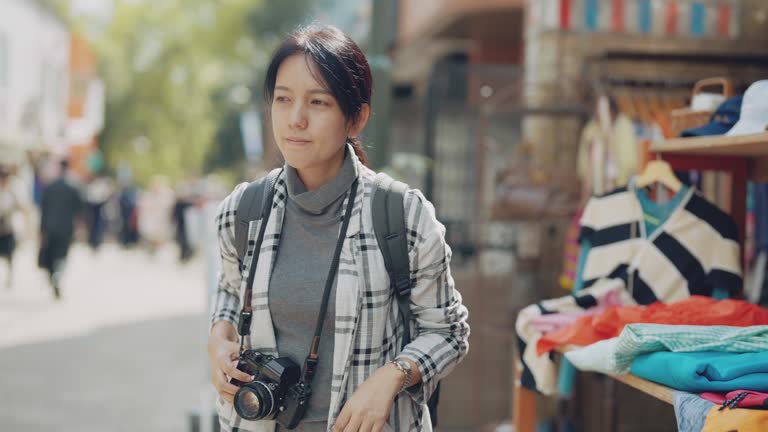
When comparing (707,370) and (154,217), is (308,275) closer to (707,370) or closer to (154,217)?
(707,370)

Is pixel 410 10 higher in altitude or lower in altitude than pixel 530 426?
higher

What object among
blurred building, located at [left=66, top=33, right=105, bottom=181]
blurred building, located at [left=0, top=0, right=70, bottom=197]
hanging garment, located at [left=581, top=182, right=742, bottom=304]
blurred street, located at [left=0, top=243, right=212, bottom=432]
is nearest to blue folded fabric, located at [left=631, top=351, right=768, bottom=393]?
hanging garment, located at [left=581, top=182, right=742, bottom=304]

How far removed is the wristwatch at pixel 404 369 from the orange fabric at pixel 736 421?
0.75 metres

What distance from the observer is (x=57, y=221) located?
1245 cm

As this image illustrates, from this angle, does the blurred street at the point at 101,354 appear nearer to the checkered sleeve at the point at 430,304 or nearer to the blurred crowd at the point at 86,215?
the blurred crowd at the point at 86,215

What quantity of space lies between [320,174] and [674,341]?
115 cm

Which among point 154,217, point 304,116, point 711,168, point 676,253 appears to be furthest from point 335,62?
point 154,217

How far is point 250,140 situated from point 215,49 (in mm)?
17964

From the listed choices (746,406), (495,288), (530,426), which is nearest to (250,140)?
(495,288)

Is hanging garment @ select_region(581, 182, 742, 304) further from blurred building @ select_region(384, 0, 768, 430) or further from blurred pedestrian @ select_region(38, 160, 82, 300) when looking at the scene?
blurred pedestrian @ select_region(38, 160, 82, 300)

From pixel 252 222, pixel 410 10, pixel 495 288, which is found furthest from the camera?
pixel 410 10

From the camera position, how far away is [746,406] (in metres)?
2.29

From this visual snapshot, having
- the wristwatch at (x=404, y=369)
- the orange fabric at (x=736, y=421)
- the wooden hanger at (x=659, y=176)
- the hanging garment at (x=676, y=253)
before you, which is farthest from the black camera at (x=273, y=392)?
the wooden hanger at (x=659, y=176)

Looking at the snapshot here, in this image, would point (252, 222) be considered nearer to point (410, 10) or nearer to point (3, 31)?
point (410, 10)
